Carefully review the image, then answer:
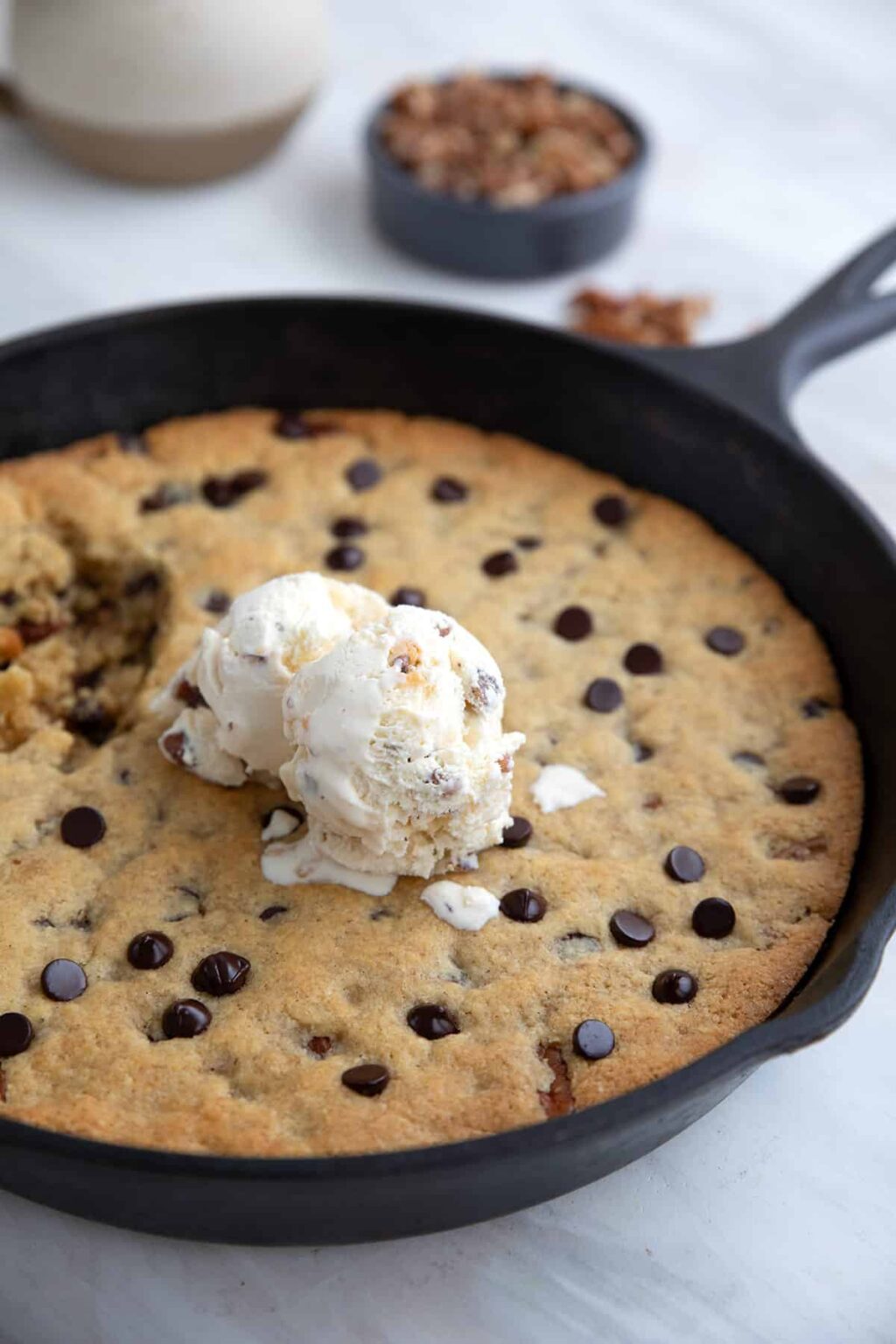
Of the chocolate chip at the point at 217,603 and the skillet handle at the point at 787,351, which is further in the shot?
the skillet handle at the point at 787,351

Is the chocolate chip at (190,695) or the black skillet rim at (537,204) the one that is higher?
the black skillet rim at (537,204)

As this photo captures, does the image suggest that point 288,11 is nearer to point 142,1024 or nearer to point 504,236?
point 504,236

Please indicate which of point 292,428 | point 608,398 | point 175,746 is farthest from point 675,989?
point 292,428

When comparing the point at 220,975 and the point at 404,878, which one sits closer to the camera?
the point at 220,975

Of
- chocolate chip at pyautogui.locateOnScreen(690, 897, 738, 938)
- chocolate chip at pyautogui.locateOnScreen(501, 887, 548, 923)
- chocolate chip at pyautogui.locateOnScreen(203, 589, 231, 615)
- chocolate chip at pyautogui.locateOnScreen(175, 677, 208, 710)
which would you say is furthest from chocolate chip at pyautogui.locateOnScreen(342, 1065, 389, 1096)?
chocolate chip at pyautogui.locateOnScreen(203, 589, 231, 615)

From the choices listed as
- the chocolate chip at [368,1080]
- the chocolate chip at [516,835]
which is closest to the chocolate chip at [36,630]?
the chocolate chip at [516,835]

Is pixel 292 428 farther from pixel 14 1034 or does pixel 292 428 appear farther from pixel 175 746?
pixel 14 1034

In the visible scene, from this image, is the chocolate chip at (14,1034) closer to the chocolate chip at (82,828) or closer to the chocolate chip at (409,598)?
the chocolate chip at (82,828)

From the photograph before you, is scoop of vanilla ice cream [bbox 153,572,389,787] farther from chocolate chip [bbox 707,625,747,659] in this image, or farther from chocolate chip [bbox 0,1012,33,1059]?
chocolate chip [bbox 707,625,747,659]
